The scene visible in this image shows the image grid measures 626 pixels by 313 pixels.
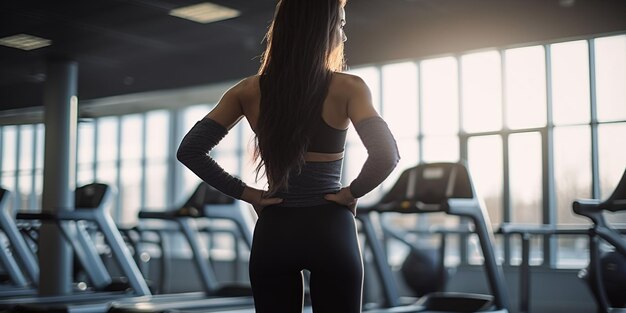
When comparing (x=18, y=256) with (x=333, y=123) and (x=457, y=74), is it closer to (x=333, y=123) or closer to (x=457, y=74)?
(x=457, y=74)

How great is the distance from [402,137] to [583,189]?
2.52 m

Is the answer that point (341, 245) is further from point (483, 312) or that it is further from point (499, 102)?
point (499, 102)

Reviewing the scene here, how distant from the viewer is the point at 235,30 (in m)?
7.44

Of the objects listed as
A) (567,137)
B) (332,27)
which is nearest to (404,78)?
(567,137)

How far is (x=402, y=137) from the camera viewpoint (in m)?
9.99

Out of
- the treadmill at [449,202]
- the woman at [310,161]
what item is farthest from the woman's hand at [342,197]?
the treadmill at [449,202]

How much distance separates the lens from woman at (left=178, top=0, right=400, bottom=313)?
1604mm

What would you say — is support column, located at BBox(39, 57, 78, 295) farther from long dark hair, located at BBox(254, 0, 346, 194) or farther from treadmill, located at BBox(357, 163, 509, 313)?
long dark hair, located at BBox(254, 0, 346, 194)

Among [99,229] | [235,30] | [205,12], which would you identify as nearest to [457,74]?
[235,30]

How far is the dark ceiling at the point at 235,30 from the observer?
641 centimetres

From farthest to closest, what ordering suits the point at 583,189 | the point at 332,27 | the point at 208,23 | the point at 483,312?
the point at 583,189, the point at 208,23, the point at 483,312, the point at 332,27

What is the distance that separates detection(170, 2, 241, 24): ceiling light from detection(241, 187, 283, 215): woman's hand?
4944 millimetres

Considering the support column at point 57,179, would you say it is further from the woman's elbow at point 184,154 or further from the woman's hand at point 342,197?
the woman's hand at point 342,197

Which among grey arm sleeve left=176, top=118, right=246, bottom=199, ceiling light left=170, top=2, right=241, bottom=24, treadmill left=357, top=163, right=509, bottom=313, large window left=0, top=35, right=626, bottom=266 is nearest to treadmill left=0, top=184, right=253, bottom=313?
treadmill left=357, top=163, right=509, bottom=313
